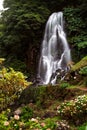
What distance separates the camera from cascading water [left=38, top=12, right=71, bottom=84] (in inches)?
883

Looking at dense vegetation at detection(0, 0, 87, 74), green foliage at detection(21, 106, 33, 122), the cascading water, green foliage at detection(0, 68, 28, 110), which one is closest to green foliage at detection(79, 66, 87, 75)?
green foliage at detection(21, 106, 33, 122)

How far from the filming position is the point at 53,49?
23.2 meters

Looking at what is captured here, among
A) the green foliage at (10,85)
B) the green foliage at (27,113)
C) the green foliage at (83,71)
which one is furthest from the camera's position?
the green foliage at (10,85)

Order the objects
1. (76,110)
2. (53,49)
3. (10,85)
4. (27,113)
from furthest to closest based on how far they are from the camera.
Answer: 1. (53,49)
2. (10,85)
3. (27,113)
4. (76,110)

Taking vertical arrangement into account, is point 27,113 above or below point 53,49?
above

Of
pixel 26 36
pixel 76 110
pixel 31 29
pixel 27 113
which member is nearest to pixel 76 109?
pixel 76 110

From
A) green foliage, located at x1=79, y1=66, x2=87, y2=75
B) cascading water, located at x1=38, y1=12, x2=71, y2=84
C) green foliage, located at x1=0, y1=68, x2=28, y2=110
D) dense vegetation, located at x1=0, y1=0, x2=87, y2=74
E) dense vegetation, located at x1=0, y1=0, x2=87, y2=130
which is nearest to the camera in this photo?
green foliage, located at x1=79, y1=66, x2=87, y2=75

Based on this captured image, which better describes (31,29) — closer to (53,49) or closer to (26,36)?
(26,36)

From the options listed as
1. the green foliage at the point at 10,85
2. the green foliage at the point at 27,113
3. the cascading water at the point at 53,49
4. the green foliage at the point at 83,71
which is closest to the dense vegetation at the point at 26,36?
the green foliage at the point at 10,85

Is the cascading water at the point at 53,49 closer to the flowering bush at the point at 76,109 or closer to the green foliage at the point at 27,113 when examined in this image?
the green foliage at the point at 27,113

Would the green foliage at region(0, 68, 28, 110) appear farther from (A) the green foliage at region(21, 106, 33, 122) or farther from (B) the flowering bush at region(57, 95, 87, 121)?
(B) the flowering bush at region(57, 95, 87, 121)

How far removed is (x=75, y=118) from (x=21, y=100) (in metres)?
3.86

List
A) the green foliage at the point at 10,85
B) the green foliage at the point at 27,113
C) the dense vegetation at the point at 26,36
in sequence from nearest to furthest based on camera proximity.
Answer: the green foliage at the point at 27,113 < the green foliage at the point at 10,85 < the dense vegetation at the point at 26,36

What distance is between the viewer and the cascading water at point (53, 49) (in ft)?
73.6
